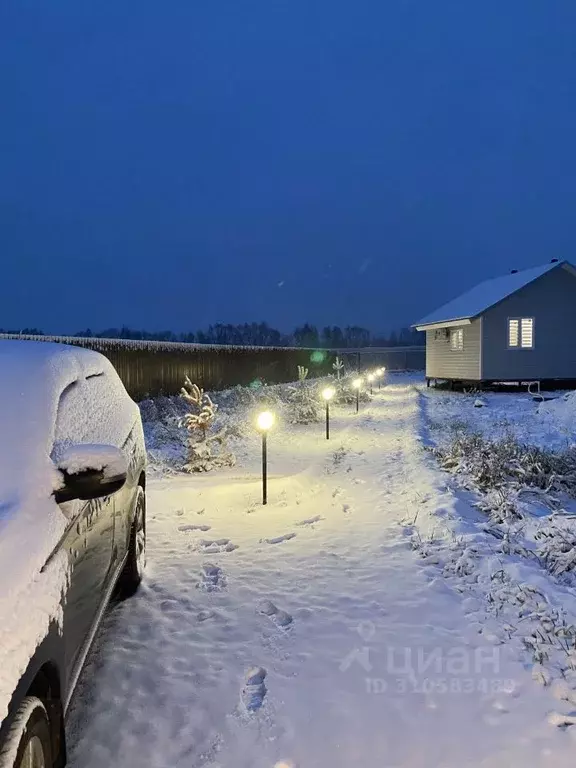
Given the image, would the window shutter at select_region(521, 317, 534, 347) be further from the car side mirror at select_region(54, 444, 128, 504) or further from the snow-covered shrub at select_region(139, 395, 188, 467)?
the car side mirror at select_region(54, 444, 128, 504)

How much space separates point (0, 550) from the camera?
1720 mm

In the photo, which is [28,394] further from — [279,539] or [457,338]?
[457,338]

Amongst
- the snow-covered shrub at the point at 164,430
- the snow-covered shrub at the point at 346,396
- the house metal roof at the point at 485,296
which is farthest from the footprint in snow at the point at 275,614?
the house metal roof at the point at 485,296

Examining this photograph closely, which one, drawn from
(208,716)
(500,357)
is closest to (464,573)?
(208,716)

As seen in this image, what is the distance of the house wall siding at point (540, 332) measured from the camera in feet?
76.5

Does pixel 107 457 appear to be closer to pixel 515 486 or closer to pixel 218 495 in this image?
pixel 218 495

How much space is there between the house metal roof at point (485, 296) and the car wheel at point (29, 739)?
23549mm

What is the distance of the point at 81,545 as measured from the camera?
99.1 inches

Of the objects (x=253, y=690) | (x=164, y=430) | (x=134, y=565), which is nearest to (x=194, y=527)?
(x=134, y=565)

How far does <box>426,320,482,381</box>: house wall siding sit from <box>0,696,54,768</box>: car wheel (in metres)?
23.9

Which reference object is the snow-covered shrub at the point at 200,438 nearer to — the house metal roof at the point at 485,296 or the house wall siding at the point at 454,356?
the house metal roof at the point at 485,296

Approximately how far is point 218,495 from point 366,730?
17.1 feet

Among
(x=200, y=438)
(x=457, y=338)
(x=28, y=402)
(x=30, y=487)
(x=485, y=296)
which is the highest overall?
(x=485, y=296)

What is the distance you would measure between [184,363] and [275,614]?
47.6 feet
